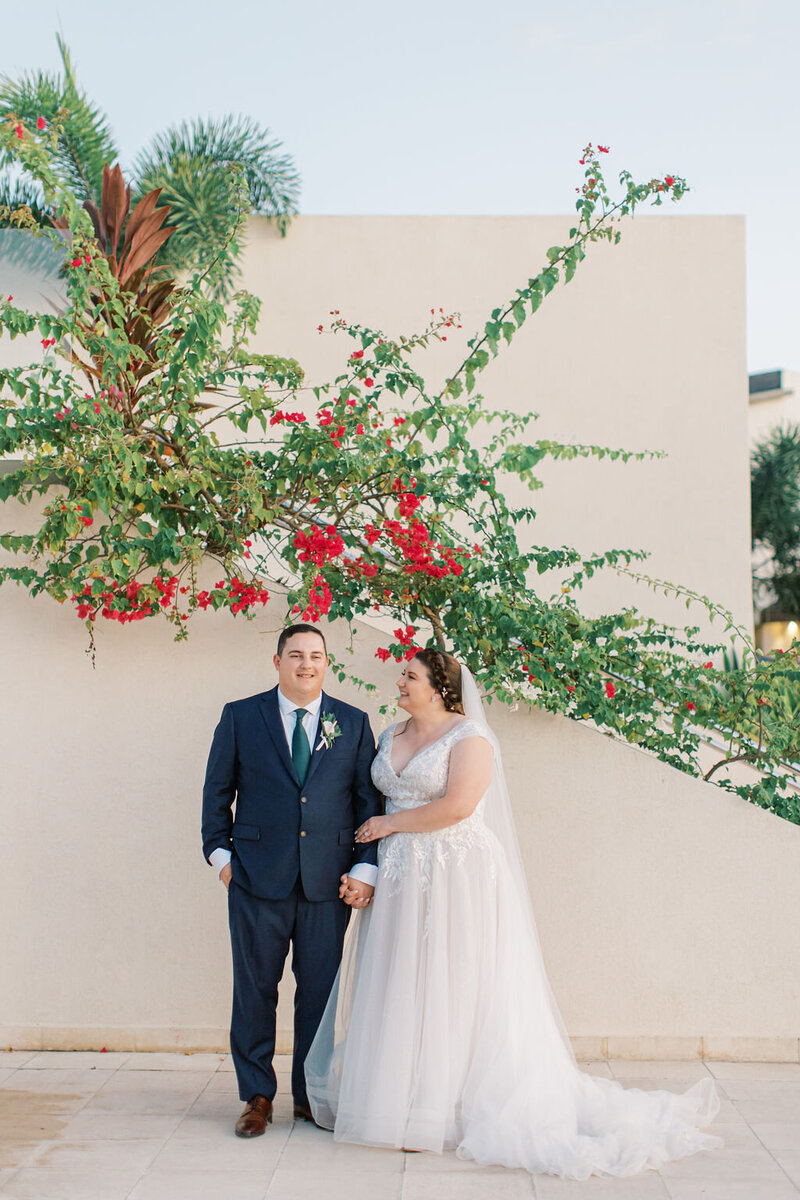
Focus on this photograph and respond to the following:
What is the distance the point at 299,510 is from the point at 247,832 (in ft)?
4.75

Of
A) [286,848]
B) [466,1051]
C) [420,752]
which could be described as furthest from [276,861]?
[466,1051]

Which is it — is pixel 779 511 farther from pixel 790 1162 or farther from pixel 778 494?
pixel 790 1162

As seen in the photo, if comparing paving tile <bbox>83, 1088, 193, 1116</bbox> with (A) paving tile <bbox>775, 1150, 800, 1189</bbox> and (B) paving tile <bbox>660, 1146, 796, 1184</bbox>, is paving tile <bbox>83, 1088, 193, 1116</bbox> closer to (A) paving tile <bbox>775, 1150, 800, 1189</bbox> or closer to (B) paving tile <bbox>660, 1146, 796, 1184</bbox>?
(B) paving tile <bbox>660, 1146, 796, 1184</bbox>

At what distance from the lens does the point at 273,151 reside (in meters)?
9.41

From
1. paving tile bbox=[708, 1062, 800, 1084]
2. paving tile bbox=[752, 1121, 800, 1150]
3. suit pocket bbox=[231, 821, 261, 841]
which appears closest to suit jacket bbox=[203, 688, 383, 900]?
suit pocket bbox=[231, 821, 261, 841]

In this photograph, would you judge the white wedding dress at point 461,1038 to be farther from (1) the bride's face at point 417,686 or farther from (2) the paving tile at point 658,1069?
(2) the paving tile at point 658,1069

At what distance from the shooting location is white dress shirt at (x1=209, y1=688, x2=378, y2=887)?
3.48 m

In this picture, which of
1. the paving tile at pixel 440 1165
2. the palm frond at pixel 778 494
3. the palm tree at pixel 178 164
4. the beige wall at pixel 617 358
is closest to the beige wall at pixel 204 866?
the paving tile at pixel 440 1165

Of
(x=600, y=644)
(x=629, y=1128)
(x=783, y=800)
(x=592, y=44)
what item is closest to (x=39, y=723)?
(x=600, y=644)

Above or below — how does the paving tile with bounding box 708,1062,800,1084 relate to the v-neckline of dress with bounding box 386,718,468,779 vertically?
below

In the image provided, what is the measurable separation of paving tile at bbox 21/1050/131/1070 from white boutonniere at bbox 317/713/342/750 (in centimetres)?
159

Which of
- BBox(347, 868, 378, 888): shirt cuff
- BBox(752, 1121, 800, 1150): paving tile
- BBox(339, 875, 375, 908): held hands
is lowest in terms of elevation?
BBox(752, 1121, 800, 1150): paving tile

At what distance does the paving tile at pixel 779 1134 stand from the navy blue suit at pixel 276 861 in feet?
4.66

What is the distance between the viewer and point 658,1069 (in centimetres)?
408
